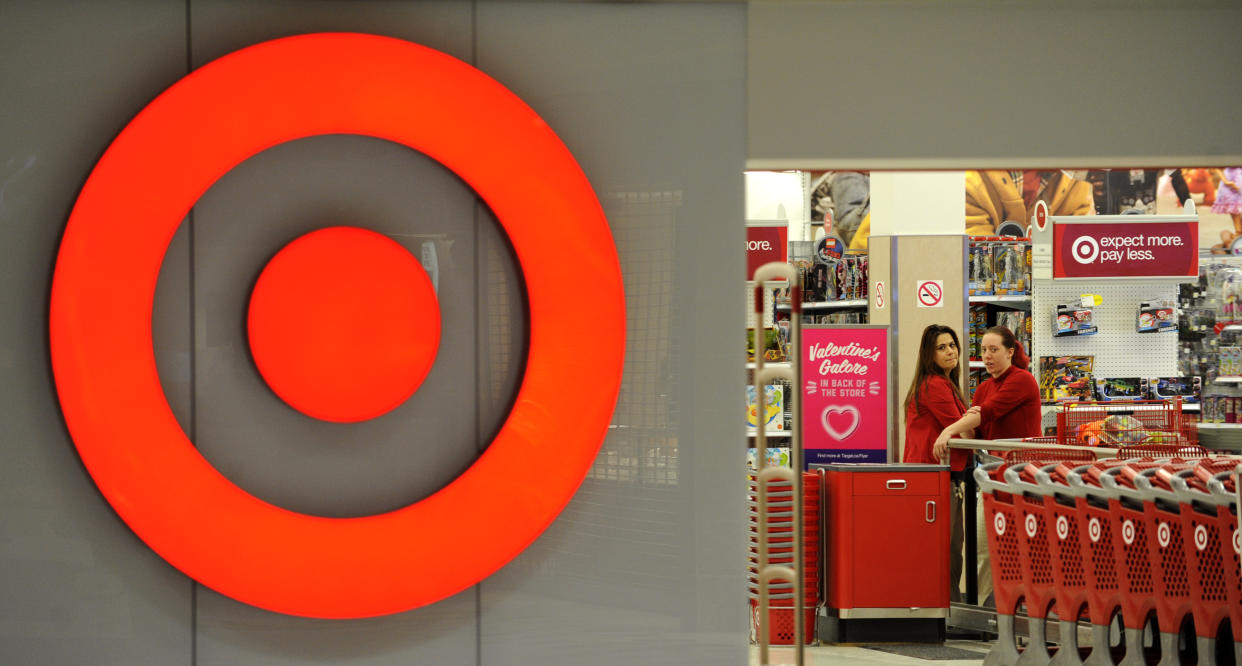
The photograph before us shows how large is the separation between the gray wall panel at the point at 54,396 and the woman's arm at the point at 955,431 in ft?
11.9

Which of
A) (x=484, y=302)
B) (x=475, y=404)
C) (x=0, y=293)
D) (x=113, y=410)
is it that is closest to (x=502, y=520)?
(x=475, y=404)

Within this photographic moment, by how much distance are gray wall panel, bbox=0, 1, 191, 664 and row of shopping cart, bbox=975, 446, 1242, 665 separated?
2.96 meters

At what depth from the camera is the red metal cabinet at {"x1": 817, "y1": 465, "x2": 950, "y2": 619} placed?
16.4 ft

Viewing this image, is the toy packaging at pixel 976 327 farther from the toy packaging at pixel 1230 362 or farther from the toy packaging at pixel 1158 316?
the toy packaging at pixel 1230 362

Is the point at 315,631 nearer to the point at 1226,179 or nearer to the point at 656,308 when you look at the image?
the point at 656,308

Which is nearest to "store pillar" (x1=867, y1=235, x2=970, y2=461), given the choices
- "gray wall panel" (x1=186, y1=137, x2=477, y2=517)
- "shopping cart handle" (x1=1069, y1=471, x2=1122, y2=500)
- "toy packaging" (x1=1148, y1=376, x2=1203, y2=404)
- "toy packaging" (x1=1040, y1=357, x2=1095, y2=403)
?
"toy packaging" (x1=1040, y1=357, x2=1095, y2=403)

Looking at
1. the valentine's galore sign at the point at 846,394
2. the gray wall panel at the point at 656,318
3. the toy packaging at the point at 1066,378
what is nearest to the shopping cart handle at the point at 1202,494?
the gray wall panel at the point at 656,318

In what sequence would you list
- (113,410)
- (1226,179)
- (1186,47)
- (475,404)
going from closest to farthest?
(113,410), (475,404), (1186,47), (1226,179)

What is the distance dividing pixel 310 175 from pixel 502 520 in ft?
3.71

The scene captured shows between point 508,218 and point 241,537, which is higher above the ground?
point 508,218

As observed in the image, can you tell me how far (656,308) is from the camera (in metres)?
3.24

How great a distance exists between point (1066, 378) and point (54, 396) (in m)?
5.79

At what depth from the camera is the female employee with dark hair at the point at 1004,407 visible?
218 inches

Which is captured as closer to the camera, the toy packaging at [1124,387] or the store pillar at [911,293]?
the toy packaging at [1124,387]
